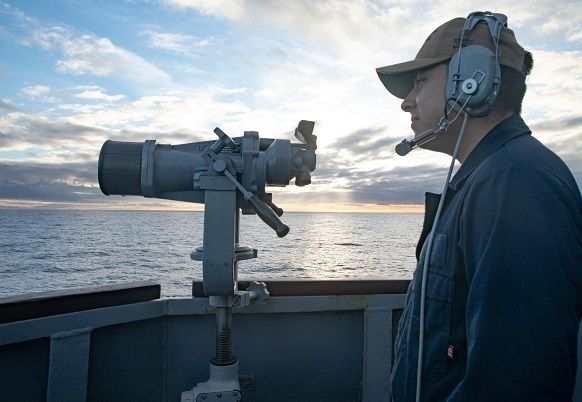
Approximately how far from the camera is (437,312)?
1.12 metres

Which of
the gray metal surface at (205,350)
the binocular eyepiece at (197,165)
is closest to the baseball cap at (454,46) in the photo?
the binocular eyepiece at (197,165)

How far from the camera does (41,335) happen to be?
2283 millimetres

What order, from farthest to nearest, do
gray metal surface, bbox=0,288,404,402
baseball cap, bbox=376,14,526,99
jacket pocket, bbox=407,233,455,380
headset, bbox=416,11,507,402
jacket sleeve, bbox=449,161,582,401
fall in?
gray metal surface, bbox=0,288,404,402 < baseball cap, bbox=376,14,526,99 < headset, bbox=416,11,507,402 < jacket pocket, bbox=407,233,455,380 < jacket sleeve, bbox=449,161,582,401

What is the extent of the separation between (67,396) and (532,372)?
251 cm

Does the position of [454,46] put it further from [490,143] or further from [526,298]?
[526,298]

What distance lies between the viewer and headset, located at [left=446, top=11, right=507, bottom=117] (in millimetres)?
1203

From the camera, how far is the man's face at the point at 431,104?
4.41 feet

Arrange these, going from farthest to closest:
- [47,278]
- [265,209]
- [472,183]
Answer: [47,278] < [265,209] < [472,183]

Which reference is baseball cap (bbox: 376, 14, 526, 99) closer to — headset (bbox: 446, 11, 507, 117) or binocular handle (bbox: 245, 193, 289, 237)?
headset (bbox: 446, 11, 507, 117)

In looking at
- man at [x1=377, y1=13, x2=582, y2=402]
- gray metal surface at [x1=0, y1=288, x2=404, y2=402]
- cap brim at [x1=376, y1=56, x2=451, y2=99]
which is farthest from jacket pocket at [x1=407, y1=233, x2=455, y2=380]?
gray metal surface at [x1=0, y1=288, x2=404, y2=402]

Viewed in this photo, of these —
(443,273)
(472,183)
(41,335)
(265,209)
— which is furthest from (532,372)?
(41,335)

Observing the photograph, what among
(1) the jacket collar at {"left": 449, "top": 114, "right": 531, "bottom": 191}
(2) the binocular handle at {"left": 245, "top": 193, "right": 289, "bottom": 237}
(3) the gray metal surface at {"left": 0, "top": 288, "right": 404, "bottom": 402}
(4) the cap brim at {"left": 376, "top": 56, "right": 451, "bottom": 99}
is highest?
(4) the cap brim at {"left": 376, "top": 56, "right": 451, "bottom": 99}

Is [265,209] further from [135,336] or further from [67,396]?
[67,396]

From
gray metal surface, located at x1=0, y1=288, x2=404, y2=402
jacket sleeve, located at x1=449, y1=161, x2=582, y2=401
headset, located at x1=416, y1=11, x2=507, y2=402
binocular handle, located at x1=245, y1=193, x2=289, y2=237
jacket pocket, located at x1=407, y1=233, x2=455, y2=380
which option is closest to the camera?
jacket sleeve, located at x1=449, y1=161, x2=582, y2=401
